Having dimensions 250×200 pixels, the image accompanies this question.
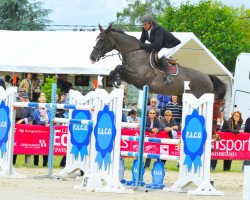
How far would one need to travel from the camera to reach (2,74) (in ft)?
101

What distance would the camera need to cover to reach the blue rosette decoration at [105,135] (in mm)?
13805

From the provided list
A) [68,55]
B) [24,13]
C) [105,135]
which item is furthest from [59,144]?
[24,13]

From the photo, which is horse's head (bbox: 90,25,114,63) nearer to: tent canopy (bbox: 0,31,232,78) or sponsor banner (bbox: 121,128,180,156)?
sponsor banner (bbox: 121,128,180,156)

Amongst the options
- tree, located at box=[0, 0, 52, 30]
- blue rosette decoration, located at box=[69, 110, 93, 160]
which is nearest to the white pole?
blue rosette decoration, located at box=[69, 110, 93, 160]

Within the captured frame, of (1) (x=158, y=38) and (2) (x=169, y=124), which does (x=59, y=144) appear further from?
(1) (x=158, y=38)

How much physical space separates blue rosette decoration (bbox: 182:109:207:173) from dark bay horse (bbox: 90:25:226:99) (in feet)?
6.97

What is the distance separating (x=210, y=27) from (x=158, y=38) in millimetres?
47490

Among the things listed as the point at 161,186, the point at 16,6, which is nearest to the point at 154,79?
the point at 161,186

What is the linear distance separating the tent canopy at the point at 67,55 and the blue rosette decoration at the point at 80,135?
11851 millimetres

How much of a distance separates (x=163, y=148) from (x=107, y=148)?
639 cm

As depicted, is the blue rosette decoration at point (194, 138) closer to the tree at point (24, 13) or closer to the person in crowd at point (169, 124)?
the person in crowd at point (169, 124)

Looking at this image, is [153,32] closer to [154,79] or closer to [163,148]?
[154,79]

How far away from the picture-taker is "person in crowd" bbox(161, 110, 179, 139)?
19.3 metres

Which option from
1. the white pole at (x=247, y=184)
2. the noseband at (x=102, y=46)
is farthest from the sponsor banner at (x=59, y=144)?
the white pole at (x=247, y=184)
